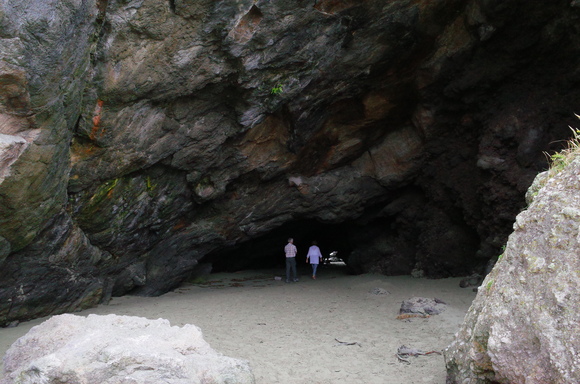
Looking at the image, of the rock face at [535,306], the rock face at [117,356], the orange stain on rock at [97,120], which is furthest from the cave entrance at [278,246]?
the rock face at [535,306]

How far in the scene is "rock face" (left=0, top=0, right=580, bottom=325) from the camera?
692 cm

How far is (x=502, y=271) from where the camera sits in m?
4.23

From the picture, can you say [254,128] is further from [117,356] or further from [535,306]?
[535,306]

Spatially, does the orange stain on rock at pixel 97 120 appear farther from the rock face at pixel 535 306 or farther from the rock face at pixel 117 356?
the rock face at pixel 535 306

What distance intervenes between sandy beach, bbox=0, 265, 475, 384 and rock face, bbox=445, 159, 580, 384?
120 cm

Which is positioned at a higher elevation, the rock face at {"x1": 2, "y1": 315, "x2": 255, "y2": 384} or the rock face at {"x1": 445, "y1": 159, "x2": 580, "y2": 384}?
the rock face at {"x1": 445, "y1": 159, "x2": 580, "y2": 384}

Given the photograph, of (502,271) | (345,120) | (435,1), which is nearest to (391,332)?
(502,271)

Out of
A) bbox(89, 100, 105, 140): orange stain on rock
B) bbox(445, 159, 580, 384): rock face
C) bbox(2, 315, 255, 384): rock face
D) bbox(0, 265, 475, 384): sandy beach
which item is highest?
bbox(89, 100, 105, 140): orange stain on rock

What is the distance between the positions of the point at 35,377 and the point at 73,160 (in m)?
4.67

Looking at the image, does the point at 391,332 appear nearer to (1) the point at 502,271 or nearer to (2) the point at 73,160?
(1) the point at 502,271

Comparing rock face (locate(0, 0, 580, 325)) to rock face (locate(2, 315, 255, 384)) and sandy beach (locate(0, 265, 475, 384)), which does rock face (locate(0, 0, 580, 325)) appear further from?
rock face (locate(2, 315, 255, 384))

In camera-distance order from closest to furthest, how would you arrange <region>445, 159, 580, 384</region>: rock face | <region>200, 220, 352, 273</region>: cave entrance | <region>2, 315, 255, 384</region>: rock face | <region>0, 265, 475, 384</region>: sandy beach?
<region>445, 159, 580, 384</region>: rock face
<region>2, 315, 255, 384</region>: rock face
<region>0, 265, 475, 384</region>: sandy beach
<region>200, 220, 352, 273</region>: cave entrance

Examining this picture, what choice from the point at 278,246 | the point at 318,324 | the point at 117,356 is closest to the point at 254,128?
the point at 318,324

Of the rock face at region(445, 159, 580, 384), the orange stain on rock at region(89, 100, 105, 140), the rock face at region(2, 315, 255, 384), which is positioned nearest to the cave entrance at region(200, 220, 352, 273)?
the orange stain on rock at region(89, 100, 105, 140)
